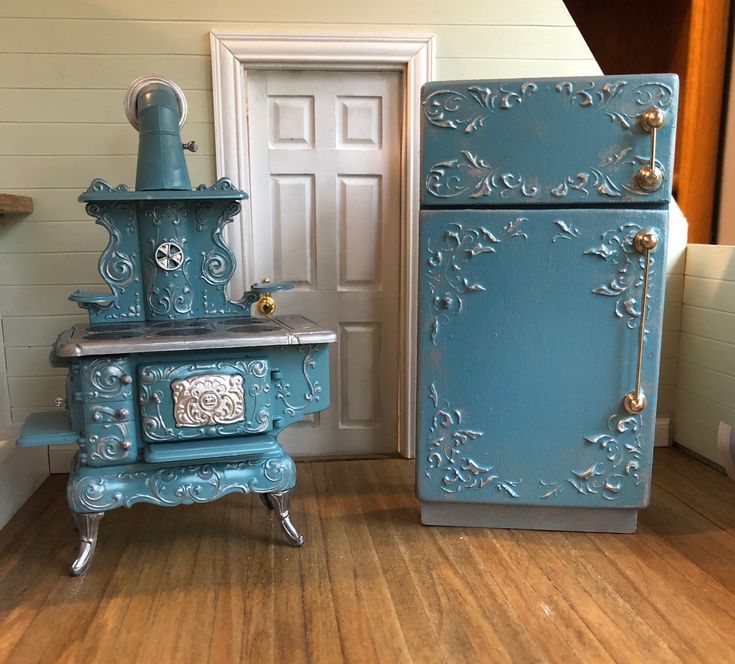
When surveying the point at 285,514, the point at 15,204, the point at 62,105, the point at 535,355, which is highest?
the point at 62,105

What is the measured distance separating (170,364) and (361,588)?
2.88 feet

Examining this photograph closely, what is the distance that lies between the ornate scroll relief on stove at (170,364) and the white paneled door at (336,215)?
553 mm

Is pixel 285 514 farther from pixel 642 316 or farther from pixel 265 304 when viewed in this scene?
pixel 642 316

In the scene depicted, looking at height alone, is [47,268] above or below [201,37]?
below

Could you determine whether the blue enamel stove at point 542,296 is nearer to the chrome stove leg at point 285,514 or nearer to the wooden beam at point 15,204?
the chrome stove leg at point 285,514

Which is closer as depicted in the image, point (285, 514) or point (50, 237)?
point (285, 514)

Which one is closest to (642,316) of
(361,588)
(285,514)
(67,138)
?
(361,588)

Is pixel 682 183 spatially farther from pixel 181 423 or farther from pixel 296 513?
pixel 181 423

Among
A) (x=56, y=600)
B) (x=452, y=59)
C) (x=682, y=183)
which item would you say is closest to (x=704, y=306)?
(x=682, y=183)

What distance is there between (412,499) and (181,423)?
1.03 metres

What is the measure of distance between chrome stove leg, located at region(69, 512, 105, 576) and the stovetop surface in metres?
0.53

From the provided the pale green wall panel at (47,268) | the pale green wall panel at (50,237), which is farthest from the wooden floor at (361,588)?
the pale green wall panel at (50,237)

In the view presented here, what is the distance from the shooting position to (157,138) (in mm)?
2158

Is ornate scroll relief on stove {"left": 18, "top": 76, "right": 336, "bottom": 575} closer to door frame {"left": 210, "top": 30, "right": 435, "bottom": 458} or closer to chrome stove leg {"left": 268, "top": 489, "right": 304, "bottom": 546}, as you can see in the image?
chrome stove leg {"left": 268, "top": 489, "right": 304, "bottom": 546}
